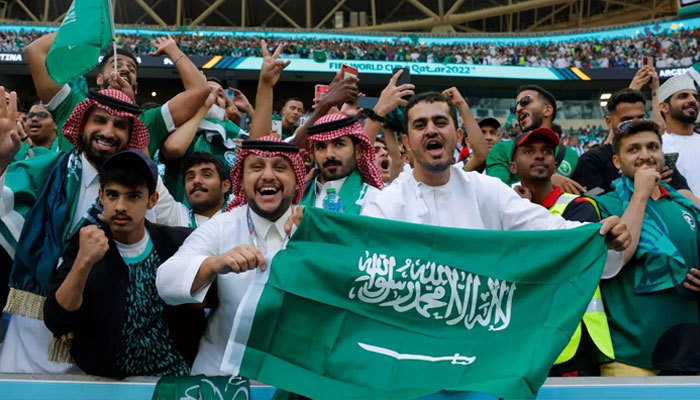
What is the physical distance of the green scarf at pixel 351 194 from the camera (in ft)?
11.4

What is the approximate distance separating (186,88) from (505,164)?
2.55 metres

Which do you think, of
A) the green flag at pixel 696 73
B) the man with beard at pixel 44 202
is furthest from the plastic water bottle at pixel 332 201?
the green flag at pixel 696 73

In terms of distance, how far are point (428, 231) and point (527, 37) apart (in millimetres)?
38888

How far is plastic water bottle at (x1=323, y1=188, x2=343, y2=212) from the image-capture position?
3.33 m

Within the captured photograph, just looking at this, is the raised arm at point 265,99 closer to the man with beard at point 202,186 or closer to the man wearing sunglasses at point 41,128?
the man with beard at point 202,186

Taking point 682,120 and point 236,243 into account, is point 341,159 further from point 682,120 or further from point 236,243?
point 682,120

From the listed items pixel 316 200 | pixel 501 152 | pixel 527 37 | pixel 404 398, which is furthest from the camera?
pixel 527 37

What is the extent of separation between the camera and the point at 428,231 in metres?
2.48

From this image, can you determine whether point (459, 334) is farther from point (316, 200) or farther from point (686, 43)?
point (686, 43)

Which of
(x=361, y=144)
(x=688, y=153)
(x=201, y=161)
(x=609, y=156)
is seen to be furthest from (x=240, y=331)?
(x=688, y=153)

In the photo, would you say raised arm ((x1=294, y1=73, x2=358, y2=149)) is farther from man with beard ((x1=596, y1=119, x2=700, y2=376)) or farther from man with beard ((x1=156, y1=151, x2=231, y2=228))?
man with beard ((x1=596, y1=119, x2=700, y2=376))

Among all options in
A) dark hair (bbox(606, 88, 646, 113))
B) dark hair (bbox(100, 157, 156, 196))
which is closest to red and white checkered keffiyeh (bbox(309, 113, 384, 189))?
dark hair (bbox(100, 157, 156, 196))

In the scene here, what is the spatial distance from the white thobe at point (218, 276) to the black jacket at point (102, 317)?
0.38ft

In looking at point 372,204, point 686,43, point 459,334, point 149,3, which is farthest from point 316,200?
point 149,3
